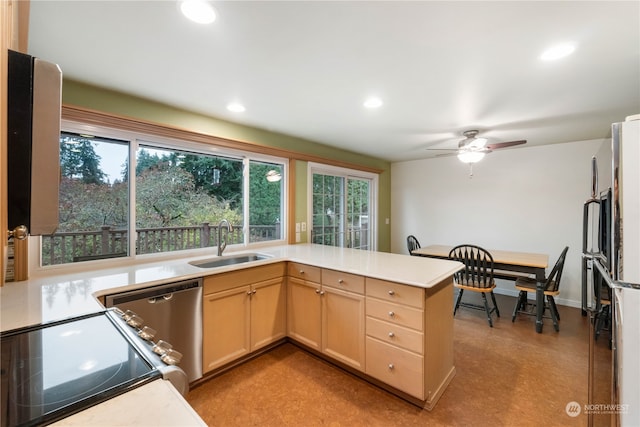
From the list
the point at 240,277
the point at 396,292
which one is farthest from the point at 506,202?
the point at 240,277

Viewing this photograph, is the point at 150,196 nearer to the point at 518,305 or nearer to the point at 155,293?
the point at 155,293

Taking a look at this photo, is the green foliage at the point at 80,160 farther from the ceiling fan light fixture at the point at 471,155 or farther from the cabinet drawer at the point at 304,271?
the ceiling fan light fixture at the point at 471,155

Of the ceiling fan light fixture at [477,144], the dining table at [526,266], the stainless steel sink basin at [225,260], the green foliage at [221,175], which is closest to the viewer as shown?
the stainless steel sink basin at [225,260]

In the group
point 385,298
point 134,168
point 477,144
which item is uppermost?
point 477,144

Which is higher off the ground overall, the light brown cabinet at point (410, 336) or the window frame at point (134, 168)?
the window frame at point (134, 168)

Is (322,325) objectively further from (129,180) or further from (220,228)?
(129,180)

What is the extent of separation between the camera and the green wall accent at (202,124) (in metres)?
2.07

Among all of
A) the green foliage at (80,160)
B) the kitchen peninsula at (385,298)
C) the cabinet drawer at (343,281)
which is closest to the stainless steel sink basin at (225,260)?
the kitchen peninsula at (385,298)

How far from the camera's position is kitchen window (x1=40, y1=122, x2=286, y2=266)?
2115mm

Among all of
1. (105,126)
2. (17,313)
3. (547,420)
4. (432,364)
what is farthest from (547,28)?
(105,126)

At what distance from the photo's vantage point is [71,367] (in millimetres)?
732
